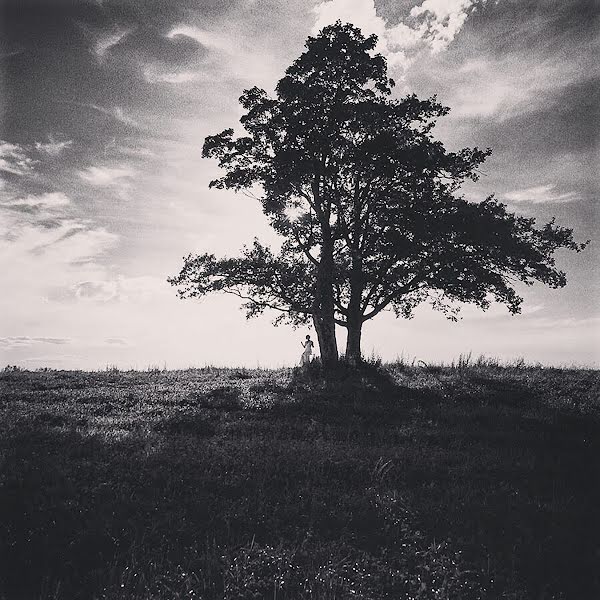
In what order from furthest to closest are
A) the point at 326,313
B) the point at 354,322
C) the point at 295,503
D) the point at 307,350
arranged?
the point at 307,350
the point at 354,322
the point at 326,313
the point at 295,503

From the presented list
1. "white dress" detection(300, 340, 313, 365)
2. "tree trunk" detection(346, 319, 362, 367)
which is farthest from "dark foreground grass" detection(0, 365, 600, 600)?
"white dress" detection(300, 340, 313, 365)

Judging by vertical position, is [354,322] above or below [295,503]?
above

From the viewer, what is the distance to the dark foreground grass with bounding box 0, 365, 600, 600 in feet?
18.8

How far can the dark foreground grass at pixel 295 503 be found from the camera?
225 inches

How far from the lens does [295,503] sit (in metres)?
7.55

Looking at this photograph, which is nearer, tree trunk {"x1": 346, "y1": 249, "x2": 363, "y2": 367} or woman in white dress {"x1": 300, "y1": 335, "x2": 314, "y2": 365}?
tree trunk {"x1": 346, "y1": 249, "x2": 363, "y2": 367}

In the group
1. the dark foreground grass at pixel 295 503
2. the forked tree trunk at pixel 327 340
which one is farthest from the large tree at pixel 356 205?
the dark foreground grass at pixel 295 503

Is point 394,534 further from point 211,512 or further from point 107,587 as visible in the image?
point 107,587

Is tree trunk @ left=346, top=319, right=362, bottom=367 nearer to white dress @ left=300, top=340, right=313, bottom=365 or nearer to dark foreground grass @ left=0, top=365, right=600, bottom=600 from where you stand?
white dress @ left=300, top=340, right=313, bottom=365

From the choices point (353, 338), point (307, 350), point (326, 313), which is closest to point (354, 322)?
point (353, 338)

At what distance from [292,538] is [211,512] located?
1.33 m

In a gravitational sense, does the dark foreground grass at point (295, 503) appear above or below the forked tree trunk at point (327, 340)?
below

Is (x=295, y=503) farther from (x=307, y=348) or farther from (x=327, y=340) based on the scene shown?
(x=307, y=348)

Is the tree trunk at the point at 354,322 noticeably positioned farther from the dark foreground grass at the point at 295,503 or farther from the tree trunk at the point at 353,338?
the dark foreground grass at the point at 295,503
